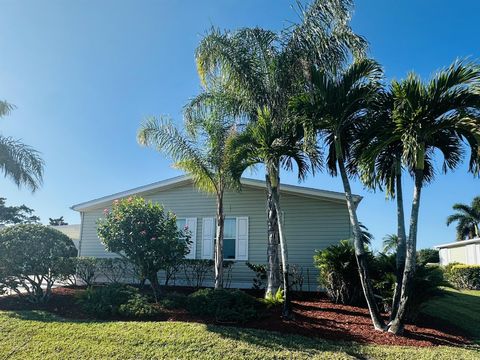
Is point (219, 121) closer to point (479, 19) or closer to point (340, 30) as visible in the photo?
point (340, 30)

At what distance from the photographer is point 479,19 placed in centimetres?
824

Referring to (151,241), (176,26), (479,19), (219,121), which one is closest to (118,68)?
(176,26)

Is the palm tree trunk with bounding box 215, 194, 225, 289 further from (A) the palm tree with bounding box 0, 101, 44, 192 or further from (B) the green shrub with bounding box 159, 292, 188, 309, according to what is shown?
(A) the palm tree with bounding box 0, 101, 44, 192

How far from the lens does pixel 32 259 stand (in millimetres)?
9523

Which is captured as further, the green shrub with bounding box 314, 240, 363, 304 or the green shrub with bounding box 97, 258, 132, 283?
the green shrub with bounding box 97, 258, 132, 283

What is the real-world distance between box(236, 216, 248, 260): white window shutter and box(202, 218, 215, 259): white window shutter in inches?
40.2

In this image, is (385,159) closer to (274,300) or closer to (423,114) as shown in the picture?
(423,114)

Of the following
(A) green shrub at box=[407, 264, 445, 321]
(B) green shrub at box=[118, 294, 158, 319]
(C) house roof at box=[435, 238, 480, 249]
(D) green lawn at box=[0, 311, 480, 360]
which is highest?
(C) house roof at box=[435, 238, 480, 249]

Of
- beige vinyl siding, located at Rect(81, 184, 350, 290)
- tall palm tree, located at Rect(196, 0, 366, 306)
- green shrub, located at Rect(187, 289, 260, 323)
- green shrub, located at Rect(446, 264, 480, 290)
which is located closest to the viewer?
green shrub, located at Rect(187, 289, 260, 323)

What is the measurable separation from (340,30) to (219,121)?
4020 mm

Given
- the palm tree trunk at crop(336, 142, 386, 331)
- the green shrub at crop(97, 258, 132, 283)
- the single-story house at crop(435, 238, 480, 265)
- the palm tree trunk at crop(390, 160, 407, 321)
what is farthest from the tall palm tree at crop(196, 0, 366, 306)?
the single-story house at crop(435, 238, 480, 265)

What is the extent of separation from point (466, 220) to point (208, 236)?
34246 mm

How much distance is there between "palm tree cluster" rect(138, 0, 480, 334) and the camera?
6812 mm

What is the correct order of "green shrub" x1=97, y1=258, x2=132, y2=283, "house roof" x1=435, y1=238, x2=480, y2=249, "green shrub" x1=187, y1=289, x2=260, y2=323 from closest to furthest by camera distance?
"green shrub" x1=187, y1=289, x2=260, y2=323, "green shrub" x1=97, y1=258, x2=132, y2=283, "house roof" x1=435, y1=238, x2=480, y2=249
